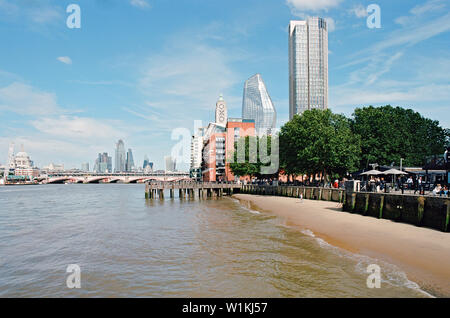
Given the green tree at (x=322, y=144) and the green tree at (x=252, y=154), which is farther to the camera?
the green tree at (x=252, y=154)

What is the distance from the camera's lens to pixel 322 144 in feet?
184

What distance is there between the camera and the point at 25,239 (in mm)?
23438

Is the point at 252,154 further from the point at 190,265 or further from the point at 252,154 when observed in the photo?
the point at 190,265

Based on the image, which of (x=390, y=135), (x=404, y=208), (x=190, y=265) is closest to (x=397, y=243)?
(x=404, y=208)

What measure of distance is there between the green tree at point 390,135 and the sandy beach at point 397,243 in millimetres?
39346

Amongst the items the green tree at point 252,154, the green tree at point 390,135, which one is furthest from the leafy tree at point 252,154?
the green tree at point 390,135

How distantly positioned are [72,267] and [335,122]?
58320mm

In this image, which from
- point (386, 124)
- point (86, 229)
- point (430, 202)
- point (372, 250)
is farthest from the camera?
point (386, 124)

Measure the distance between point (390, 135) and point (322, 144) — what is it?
1606 cm

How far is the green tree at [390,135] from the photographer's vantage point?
62.3 metres

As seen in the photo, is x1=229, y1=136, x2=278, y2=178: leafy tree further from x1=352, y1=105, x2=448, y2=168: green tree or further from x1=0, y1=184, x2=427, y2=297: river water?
x1=0, y1=184, x2=427, y2=297: river water

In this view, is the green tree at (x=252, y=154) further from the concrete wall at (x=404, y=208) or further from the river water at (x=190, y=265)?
the river water at (x=190, y=265)

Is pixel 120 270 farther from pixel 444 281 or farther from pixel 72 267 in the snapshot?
pixel 444 281
